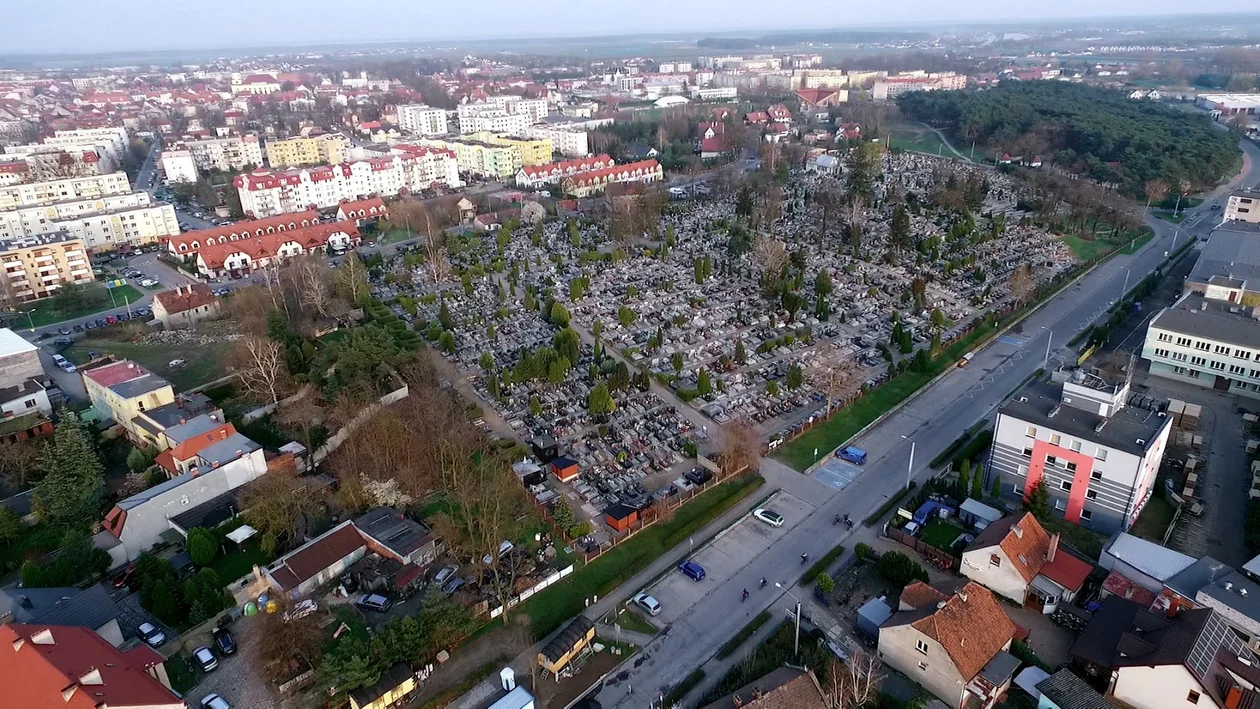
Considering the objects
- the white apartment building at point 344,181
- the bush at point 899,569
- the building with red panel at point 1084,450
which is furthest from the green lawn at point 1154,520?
the white apartment building at point 344,181

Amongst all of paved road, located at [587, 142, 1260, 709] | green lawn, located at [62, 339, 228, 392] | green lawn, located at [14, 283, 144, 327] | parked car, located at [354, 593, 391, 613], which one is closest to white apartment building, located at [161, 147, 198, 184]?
green lawn, located at [14, 283, 144, 327]

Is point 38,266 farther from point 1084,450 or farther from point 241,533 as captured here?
point 1084,450

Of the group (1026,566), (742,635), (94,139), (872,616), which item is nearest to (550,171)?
(94,139)

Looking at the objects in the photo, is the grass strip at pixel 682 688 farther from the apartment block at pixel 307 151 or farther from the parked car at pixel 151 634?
the apartment block at pixel 307 151

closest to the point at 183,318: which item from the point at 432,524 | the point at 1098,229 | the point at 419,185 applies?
the point at 432,524

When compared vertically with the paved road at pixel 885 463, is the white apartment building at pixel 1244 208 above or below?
above

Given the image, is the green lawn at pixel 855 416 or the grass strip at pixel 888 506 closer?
the grass strip at pixel 888 506
